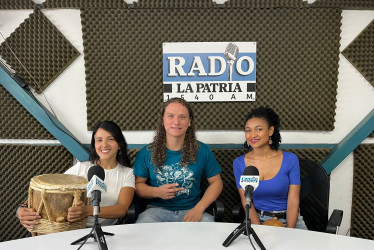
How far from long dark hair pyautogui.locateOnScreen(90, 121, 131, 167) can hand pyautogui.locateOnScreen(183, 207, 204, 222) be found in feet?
2.08

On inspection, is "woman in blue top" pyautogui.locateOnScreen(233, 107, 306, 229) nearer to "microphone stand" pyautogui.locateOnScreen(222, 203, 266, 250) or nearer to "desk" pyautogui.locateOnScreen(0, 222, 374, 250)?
"desk" pyautogui.locateOnScreen(0, 222, 374, 250)

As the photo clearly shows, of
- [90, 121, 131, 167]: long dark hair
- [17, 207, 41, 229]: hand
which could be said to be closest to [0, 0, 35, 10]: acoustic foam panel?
[90, 121, 131, 167]: long dark hair

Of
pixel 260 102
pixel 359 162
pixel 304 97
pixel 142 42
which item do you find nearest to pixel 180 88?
pixel 142 42

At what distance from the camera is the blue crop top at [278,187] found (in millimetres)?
2391

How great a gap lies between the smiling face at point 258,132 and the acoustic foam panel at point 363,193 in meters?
1.33

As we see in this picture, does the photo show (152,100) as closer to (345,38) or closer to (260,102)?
(260,102)

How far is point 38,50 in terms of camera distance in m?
3.09

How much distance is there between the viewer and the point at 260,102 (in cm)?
316

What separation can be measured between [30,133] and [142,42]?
1.49 m

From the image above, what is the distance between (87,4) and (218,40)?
132 centimetres

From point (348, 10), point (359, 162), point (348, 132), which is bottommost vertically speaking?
point (359, 162)

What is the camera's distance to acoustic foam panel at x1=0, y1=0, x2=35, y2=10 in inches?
120

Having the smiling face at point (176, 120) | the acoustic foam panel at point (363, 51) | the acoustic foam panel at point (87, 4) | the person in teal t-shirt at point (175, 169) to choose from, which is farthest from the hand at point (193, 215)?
the acoustic foam panel at point (363, 51)

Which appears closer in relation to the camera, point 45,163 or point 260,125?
point 260,125
